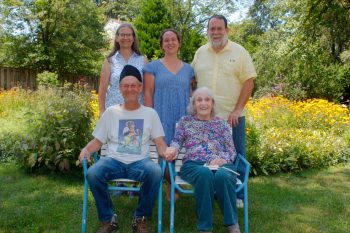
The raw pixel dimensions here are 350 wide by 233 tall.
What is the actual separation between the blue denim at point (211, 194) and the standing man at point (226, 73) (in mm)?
749

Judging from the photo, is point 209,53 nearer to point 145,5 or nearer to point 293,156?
point 293,156

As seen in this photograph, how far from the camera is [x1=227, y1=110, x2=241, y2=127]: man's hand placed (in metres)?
4.00

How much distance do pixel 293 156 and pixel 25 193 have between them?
386cm

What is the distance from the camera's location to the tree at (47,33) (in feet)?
53.8

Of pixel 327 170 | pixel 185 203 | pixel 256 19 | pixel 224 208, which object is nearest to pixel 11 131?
pixel 185 203

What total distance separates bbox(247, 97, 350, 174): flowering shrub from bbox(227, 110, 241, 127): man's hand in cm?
192

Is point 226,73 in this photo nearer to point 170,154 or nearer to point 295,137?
point 170,154

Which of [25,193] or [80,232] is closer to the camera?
[80,232]

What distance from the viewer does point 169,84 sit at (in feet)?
13.2

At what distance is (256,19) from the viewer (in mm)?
31344

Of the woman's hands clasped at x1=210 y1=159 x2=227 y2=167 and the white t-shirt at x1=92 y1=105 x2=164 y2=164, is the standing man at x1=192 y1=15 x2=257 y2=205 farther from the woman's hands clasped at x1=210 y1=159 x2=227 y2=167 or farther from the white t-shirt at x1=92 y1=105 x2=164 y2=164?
the white t-shirt at x1=92 y1=105 x2=164 y2=164

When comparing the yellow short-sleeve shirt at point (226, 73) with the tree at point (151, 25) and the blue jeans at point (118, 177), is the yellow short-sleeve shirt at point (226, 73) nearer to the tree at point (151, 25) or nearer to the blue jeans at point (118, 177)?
the blue jeans at point (118, 177)

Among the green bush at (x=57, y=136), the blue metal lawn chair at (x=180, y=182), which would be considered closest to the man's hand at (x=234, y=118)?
the blue metal lawn chair at (x=180, y=182)

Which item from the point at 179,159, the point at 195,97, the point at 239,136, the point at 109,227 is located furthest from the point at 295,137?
the point at 109,227
